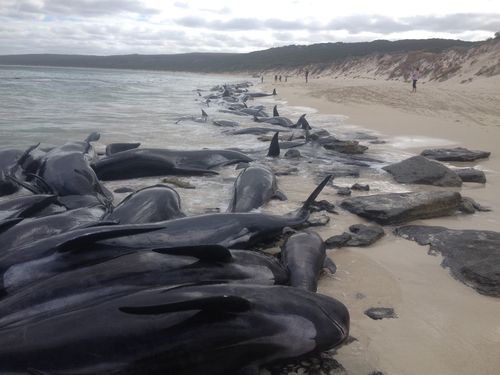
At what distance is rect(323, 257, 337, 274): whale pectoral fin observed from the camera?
403 cm

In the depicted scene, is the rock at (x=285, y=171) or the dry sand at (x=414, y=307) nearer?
the dry sand at (x=414, y=307)

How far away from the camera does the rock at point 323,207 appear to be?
5.63 metres

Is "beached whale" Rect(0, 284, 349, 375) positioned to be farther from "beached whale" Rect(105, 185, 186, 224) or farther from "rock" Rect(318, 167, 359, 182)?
"rock" Rect(318, 167, 359, 182)

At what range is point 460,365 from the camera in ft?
9.25

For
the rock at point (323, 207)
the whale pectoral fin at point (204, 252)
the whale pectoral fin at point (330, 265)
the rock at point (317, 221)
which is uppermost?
the whale pectoral fin at point (204, 252)

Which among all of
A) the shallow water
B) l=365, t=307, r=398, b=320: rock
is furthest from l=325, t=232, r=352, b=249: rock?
l=365, t=307, r=398, b=320: rock

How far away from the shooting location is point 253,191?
19.5 ft

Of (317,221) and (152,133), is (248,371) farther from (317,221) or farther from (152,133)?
(152,133)

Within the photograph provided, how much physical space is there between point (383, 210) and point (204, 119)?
37.6ft

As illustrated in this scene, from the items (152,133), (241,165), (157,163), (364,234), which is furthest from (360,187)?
(152,133)

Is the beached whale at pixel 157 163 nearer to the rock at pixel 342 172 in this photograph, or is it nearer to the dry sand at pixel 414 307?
the rock at pixel 342 172

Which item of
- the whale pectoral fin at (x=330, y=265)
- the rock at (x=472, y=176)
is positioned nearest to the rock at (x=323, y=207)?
the whale pectoral fin at (x=330, y=265)

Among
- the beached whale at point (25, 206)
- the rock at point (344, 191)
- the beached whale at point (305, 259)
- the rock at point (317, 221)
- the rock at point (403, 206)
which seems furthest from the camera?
the rock at point (344, 191)

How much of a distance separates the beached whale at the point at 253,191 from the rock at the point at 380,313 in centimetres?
238
